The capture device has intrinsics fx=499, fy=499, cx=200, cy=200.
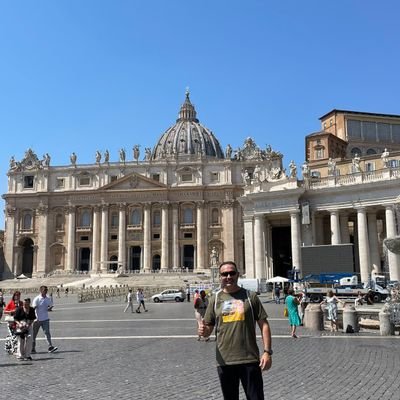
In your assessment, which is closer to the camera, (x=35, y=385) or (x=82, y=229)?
(x=35, y=385)

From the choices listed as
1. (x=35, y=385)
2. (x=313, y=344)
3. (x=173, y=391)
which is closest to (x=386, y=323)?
(x=313, y=344)

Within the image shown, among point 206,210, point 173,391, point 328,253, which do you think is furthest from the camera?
point 206,210

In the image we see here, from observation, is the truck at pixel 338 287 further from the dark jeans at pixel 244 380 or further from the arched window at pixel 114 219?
the arched window at pixel 114 219

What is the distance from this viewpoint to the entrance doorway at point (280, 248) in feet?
146

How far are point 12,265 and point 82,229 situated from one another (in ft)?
41.5

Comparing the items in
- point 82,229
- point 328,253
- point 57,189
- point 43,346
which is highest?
point 57,189

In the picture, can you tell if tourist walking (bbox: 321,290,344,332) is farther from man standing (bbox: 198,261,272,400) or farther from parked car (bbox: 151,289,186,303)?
parked car (bbox: 151,289,186,303)

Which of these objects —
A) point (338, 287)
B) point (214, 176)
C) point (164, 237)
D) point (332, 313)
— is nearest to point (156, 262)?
point (164, 237)

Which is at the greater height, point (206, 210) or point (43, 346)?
point (206, 210)

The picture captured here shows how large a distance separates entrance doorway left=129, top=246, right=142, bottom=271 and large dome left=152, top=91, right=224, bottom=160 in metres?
31.6

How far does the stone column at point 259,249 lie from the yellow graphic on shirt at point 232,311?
33597mm

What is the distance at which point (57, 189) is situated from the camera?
269 feet

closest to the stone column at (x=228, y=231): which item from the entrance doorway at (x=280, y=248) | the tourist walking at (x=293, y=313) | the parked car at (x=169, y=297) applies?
the entrance doorway at (x=280, y=248)

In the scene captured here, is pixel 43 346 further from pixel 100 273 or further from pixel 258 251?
pixel 100 273
